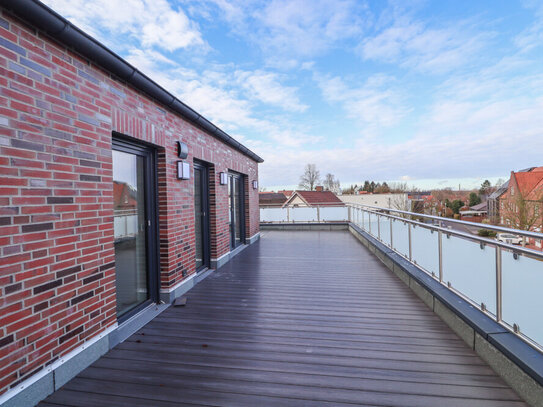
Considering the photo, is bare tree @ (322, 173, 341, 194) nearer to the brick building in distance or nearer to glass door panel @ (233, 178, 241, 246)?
the brick building in distance

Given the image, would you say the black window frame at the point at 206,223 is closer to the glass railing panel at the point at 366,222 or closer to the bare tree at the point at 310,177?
the glass railing panel at the point at 366,222

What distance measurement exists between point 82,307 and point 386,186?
77442 mm

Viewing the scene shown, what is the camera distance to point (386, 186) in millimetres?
72688

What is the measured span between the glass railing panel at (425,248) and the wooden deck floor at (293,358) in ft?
1.58

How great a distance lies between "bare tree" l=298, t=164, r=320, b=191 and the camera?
160 feet

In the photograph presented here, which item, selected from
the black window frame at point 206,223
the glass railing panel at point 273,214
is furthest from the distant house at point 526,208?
the black window frame at point 206,223

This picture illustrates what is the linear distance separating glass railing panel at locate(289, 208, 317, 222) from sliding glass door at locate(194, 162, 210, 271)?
22.6 feet

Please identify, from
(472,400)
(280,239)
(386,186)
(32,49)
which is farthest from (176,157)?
(386,186)

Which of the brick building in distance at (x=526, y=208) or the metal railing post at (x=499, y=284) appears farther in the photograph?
the brick building in distance at (x=526, y=208)

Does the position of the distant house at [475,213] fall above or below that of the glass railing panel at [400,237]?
below

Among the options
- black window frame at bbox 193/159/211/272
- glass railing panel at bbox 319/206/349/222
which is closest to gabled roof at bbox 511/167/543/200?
glass railing panel at bbox 319/206/349/222

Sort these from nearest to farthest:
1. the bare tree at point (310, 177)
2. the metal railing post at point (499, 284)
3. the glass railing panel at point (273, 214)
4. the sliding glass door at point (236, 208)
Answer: the metal railing post at point (499, 284)
the sliding glass door at point (236, 208)
the glass railing panel at point (273, 214)
the bare tree at point (310, 177)

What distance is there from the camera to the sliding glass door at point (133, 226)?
3.03 m

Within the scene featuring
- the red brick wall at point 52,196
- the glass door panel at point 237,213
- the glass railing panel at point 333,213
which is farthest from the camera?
the glass railing panel at point 333,213
